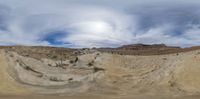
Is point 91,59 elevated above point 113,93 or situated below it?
above

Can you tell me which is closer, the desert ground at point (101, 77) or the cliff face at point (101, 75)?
the desert ground at point (101, 77)

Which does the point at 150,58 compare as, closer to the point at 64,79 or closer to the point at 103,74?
the point at 103,74

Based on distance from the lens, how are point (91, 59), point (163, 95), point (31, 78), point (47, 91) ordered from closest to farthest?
point (163, 95) < point (47, 91) < point (31, 78) < point (91, 59)

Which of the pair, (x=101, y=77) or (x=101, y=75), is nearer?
(x=101, y=77)

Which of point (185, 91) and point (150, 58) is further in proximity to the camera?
point (150, 58)

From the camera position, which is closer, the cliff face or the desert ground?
the desert ground

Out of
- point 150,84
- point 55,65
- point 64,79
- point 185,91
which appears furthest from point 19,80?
point 185,91

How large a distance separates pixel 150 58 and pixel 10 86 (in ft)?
35.3

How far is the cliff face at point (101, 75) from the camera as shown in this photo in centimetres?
2170

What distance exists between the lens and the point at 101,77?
2341 centimetres

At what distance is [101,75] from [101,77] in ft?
0.67

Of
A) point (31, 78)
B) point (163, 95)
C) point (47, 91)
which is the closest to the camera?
point (163, 95)

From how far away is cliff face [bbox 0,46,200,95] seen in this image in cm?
2170

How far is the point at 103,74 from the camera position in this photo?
23719mm
